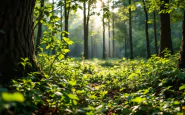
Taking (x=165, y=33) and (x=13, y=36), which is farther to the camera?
(x=165, y=33)

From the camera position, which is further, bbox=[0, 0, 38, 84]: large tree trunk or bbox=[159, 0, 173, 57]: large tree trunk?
bbox=[159, 0, 173, 57]: large tree trunk

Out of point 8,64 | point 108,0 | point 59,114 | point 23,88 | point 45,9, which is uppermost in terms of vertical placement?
point 108,0

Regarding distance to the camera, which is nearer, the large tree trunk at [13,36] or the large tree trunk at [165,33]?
the large tree trunk at [13,36]

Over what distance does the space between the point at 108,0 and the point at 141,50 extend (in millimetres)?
17135


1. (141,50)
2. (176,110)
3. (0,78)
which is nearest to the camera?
(176,110)

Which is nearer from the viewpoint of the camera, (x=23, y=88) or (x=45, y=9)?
(x=23, y=88)

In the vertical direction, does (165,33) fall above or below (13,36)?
above

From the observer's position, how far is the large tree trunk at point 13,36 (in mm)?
3410

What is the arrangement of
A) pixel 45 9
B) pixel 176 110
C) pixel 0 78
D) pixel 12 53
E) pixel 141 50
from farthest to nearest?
pixel 141 50
pixel 45 9
pixel 12 53
pixel 0 78
pixel 176 110

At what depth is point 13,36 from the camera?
3.58 metres

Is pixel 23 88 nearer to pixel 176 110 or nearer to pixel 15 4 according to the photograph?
pixel 15 4

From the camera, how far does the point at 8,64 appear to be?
3447mm

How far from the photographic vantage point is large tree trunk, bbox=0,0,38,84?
11.2ft

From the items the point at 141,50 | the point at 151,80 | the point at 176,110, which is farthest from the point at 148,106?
the point at 141,50
